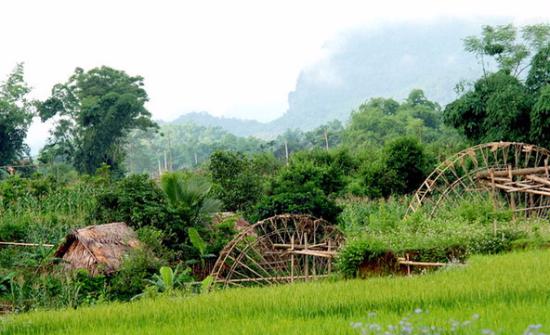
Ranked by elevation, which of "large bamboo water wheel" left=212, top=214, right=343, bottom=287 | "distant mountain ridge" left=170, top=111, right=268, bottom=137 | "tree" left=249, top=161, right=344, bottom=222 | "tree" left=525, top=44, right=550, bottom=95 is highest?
"distant mountain ridge" left=170, top=111, right=268, bottom=137

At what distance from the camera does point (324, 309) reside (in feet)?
22.1

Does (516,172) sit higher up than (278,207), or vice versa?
(516,172)

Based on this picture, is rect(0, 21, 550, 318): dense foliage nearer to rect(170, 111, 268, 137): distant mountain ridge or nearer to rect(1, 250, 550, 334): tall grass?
rect(1, 250, 550, 334): tall grass

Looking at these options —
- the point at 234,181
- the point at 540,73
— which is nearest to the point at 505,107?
the point at 540,73

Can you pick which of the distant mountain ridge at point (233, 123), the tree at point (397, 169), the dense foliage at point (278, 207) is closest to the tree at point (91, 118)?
the dense foliage at point (278, 207)

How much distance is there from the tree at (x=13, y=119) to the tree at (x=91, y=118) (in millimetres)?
1415

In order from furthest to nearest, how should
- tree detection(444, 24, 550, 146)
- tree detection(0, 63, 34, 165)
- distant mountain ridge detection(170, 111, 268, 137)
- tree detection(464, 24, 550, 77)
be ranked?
1. distant mountain ridge detection(170, 111, 268, 137)
2. tree detection(0, 63, 34, 165)
3. tree detection(464, 24, 550, 77)
4. tree detection(444, 24, 550, 146)

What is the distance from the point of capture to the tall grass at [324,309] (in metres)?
5.83

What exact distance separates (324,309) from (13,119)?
38.2 metres

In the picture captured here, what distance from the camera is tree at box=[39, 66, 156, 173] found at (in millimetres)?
42906

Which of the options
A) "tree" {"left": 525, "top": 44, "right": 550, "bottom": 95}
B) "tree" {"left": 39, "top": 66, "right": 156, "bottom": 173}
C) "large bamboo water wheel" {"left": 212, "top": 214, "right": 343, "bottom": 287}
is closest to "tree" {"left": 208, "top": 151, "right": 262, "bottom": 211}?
"large bamboo water wheel" {"left": 212, "top": 214, "right": 343, "bottom": 287}

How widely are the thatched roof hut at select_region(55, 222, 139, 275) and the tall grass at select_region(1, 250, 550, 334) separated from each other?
4.99m

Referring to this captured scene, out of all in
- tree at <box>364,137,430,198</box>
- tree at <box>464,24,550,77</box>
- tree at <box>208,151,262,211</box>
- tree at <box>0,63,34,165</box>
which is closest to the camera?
tree at <box>208,151,262,211</box>

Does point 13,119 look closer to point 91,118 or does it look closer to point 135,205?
point 91,118
